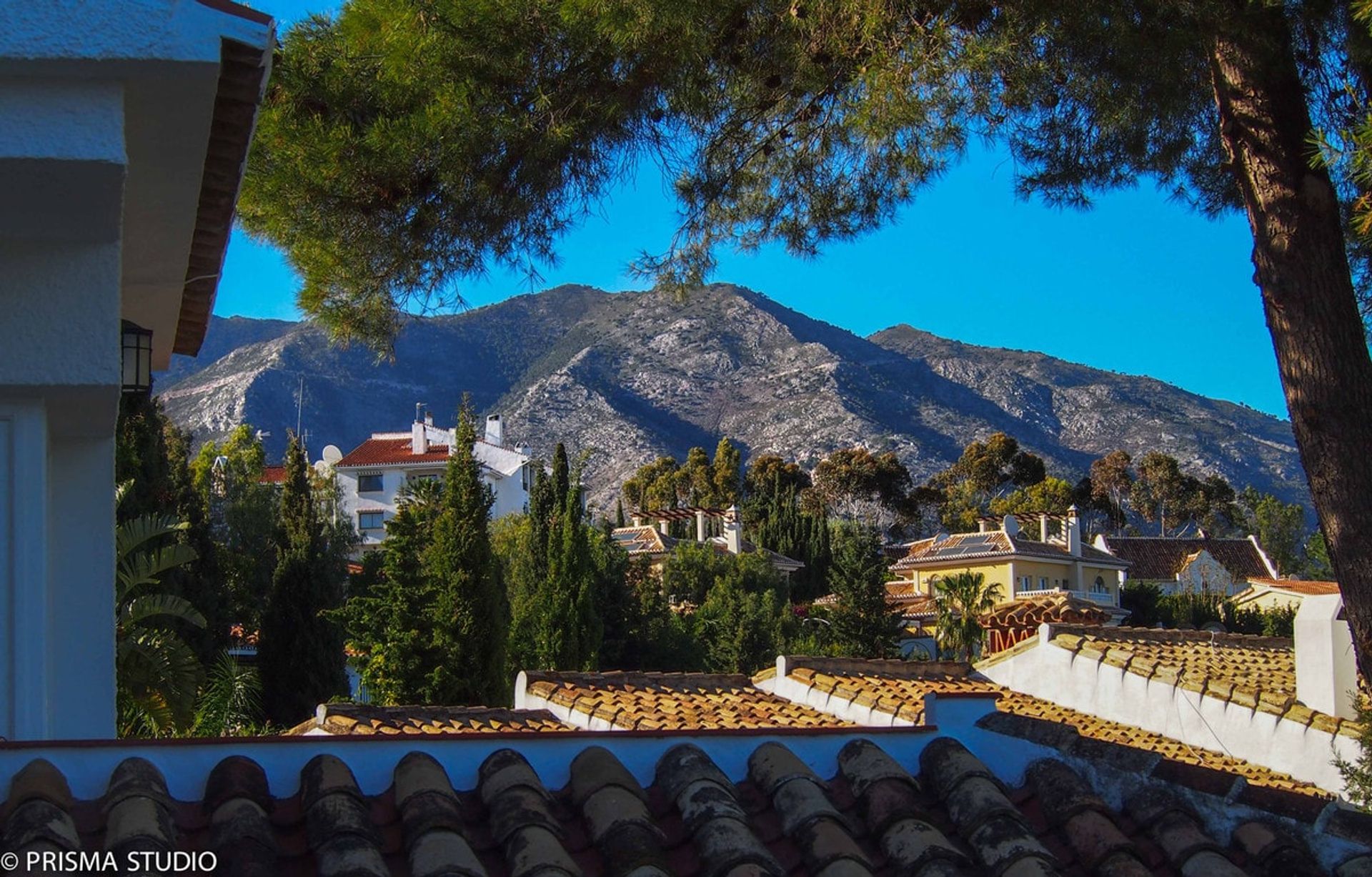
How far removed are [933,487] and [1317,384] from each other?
84.1 metres

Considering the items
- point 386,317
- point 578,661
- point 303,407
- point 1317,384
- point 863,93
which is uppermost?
point 303,407

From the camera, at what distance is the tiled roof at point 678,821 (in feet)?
10.8

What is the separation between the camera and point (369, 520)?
71000 mm

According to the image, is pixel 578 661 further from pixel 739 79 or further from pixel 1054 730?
pixel 1054 730

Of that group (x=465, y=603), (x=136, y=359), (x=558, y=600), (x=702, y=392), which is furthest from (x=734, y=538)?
(x=702, y=392)

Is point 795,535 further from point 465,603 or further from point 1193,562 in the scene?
point 465,603

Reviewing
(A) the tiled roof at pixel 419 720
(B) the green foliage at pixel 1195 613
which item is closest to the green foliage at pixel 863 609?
(B) the green foliage at pixel 1195 613

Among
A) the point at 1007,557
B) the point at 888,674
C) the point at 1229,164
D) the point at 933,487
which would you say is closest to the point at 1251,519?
the point at 933,487

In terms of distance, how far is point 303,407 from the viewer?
12175 centimetres

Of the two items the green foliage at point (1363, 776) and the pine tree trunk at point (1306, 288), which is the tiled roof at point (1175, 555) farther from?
the pine tree trunk at point (1306, 288)

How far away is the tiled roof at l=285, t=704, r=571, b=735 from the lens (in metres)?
13.4

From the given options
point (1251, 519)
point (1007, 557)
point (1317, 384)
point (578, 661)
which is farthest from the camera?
point (1251, 519)

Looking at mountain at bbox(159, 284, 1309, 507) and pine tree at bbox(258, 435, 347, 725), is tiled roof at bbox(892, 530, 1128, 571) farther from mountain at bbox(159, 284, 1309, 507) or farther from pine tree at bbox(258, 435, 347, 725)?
mountain at bbox(159, 284, 1309, 507)

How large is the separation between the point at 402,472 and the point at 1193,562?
42.9 m
